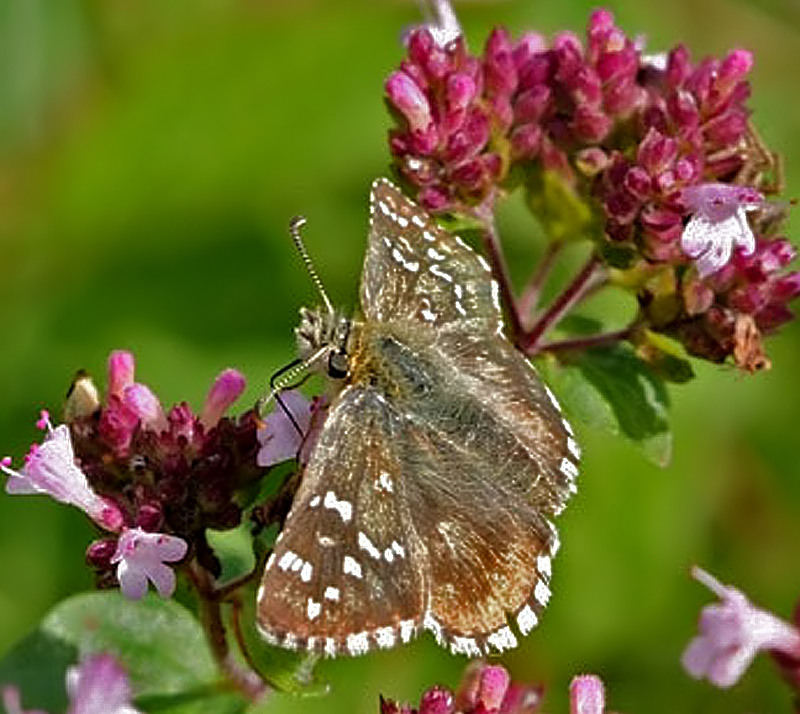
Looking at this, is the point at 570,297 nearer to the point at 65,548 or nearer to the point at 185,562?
the point at 185,562

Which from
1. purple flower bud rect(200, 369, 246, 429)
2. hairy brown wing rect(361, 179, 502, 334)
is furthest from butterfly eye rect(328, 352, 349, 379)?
purple flower bud rect(200, 369, 246, 429)

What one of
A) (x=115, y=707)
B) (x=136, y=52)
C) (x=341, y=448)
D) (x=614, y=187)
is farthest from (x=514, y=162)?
(x=136, y=52)

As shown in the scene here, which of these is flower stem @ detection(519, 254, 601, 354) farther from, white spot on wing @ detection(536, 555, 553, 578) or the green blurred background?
the green blurred background

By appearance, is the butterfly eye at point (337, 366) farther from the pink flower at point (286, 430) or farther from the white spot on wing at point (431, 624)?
the white spot on wing at point (431, 624)

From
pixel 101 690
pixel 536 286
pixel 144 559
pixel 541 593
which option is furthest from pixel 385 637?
pixel 536 286

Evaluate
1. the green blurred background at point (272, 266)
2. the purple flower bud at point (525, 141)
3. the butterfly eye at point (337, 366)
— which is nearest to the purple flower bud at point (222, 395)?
the butterfly eye at point (337, 366)

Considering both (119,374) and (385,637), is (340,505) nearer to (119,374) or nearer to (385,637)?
(385,637)
